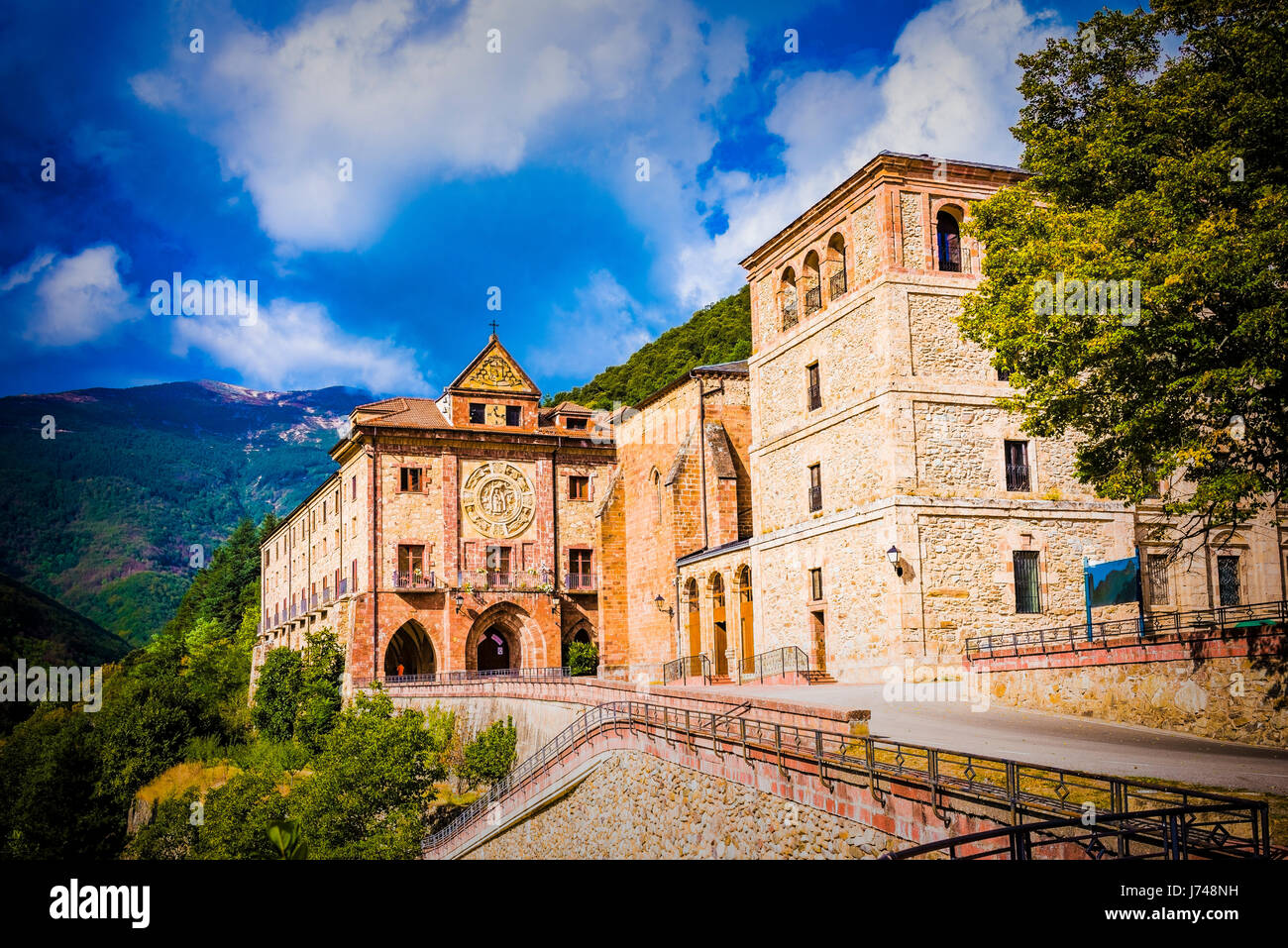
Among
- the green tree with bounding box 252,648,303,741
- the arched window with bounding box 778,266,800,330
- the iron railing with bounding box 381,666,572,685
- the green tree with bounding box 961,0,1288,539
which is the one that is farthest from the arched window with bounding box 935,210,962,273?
the green tree with bounding box 252,648,303,741

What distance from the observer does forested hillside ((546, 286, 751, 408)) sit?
70.2 m

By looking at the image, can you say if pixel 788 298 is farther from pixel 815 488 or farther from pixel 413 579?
pixel 413 579

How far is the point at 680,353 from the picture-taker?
77562 mm

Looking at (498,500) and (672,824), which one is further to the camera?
(498,500)

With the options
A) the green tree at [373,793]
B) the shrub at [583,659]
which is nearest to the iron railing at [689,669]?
the shrub at [583,659]

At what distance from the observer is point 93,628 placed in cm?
10844

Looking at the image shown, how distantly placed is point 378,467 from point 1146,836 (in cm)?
4169

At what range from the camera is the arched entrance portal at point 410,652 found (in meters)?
49.4

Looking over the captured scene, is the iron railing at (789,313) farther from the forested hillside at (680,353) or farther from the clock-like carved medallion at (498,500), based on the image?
the forested hillside at (680,353)

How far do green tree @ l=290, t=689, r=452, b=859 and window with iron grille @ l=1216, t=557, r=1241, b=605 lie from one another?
78.3 ft

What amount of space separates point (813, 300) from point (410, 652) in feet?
103

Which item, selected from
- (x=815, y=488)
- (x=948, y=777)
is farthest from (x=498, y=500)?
(x=948, y=777)

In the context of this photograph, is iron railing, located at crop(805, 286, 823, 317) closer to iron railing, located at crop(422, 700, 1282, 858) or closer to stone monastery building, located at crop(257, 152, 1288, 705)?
stone monastery building, located at crop(257, 152, 1288, 705)

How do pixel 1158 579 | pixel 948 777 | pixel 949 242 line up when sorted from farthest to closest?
pixel 949 242, pixel 1158 579, pixel 948 777
